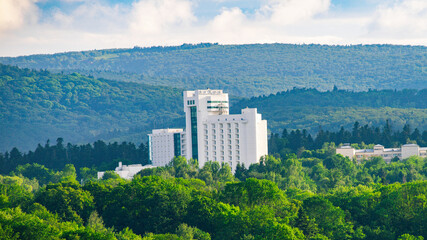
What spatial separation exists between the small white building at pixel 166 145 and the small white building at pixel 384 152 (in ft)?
101

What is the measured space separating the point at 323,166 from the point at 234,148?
1630 centimetres

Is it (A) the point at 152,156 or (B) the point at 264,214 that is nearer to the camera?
(B) the point at 264,214

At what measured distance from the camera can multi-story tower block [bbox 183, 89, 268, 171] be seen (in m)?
157

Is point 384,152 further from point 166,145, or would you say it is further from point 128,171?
point 128,171

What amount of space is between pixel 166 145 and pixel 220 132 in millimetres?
15689

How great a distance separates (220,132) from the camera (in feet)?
522

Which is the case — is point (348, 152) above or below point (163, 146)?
below

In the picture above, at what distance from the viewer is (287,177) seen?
144 metres

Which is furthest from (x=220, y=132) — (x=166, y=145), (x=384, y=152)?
(x=384, y=152)

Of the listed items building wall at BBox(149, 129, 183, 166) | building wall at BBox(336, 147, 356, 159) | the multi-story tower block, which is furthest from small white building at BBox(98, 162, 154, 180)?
building wall at BBox(336, 147, 356, 159)

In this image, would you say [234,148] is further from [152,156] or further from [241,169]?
[152,156]

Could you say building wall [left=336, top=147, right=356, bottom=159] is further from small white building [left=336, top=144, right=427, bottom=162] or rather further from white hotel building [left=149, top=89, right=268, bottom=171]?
white hotel building [left=149, top=89, right=268, bottom=171]

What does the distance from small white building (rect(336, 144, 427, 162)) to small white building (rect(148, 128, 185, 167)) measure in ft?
101

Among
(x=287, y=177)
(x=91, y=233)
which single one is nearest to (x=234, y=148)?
(x=287, y=177)
